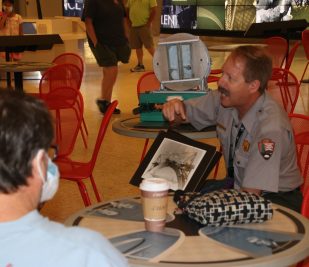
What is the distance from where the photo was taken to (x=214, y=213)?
2.15m

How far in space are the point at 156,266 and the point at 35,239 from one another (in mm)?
621

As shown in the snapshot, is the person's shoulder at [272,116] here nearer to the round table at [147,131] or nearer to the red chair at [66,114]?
the round table at [147,131]

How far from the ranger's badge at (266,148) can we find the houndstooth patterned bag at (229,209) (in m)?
0.57

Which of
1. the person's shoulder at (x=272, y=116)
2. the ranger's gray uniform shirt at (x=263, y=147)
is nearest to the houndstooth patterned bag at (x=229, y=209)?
the ranger's gray uniform shirt at (x=263, y=147)

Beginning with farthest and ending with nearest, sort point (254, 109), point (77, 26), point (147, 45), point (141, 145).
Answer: point (77, 26) → point (147, 45) → point (141, 145) → point (254, 109)

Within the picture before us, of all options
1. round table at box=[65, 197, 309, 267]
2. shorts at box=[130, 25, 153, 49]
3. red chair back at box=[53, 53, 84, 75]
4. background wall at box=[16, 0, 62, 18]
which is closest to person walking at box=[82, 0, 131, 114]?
red chair back at box=[53, 53, 84, 75]

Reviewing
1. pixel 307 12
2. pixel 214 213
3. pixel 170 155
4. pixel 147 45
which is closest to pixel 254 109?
pixel 170 155

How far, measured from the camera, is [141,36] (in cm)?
1215

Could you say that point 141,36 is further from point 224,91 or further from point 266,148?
point 266,148

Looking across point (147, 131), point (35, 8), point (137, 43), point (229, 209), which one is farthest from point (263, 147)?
point (35, 8)

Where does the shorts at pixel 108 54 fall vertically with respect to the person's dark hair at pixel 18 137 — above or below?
below

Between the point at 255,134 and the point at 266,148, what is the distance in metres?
0.13

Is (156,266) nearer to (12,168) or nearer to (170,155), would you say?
(12,168)

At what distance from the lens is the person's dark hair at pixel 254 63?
3.09m
